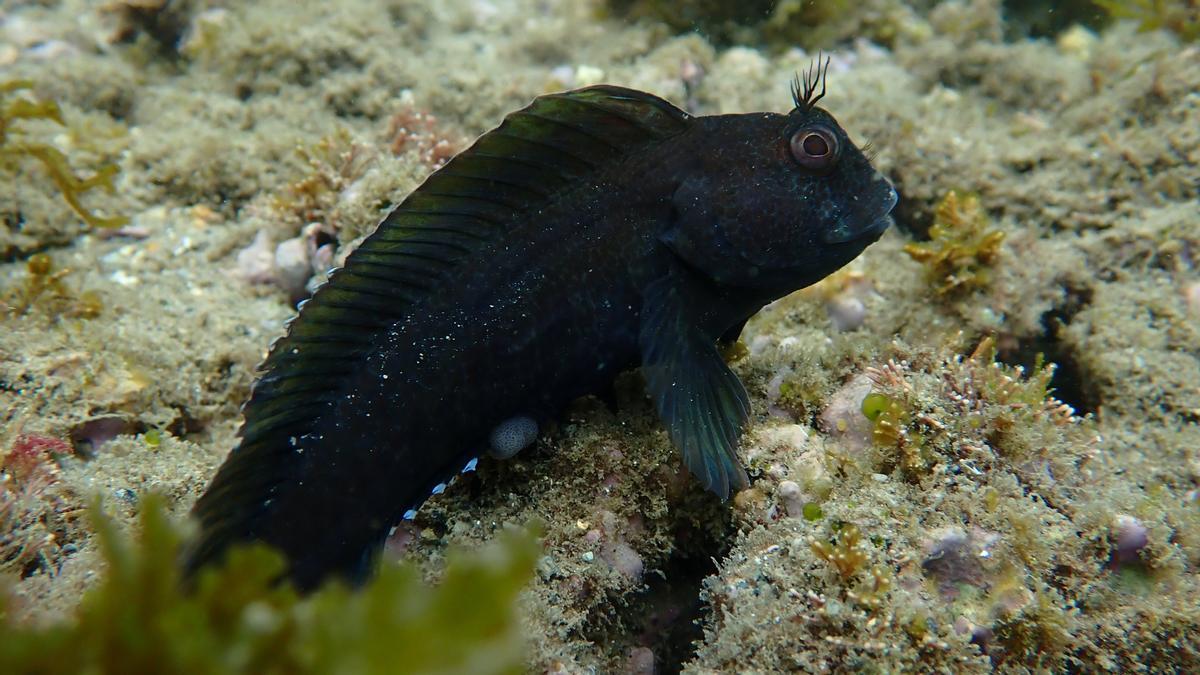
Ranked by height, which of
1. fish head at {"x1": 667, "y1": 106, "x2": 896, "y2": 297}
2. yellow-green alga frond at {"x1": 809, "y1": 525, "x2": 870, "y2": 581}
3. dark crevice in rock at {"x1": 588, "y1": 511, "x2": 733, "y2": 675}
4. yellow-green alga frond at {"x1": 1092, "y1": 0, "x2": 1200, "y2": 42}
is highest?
yellow-green alga frond at {"x1": 1092, "y1": 0, "x2": 1200, "y2": 42}

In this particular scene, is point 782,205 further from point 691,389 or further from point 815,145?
point 691,389

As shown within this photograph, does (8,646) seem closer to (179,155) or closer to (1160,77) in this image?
(179,155)

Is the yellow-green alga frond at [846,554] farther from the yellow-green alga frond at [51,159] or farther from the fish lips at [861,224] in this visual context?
the yellow-green alga frond at [51,159]

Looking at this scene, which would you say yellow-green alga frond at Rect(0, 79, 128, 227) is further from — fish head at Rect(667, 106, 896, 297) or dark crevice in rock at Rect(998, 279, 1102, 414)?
dark crevice in rock at Rect(998, 279, 1102, 414)

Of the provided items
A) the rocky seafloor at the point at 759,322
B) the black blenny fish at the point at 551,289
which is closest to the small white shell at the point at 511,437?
the black blenny fish at the point at 551,289

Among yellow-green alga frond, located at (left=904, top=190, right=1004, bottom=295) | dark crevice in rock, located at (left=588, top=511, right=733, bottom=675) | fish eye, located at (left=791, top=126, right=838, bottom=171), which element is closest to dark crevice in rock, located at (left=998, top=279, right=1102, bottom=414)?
yellow-green alga frond, located at (left=904, top=190, right=1004, bottom=295)

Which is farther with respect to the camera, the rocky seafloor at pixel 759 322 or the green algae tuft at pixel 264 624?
the rocky seafloor at pixel 759 322

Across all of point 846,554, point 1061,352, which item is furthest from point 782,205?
point 1061,352
